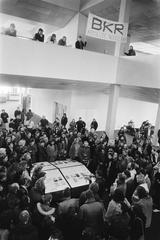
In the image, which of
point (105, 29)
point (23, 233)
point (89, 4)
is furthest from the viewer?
point (89, 4)

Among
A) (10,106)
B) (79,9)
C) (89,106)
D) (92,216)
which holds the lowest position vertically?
(10,106)

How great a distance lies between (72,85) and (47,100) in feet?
19.0

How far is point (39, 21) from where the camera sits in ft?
46.8

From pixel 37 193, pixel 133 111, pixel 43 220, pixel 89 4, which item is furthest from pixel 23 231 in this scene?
pixel 133 111

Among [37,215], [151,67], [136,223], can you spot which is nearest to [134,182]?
[136,223]

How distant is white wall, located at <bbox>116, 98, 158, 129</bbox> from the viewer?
53.0 feet

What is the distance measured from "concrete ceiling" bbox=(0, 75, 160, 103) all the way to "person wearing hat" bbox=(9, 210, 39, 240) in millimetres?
6686

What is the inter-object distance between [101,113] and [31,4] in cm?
736

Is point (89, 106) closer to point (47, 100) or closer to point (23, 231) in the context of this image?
point (47, 100)

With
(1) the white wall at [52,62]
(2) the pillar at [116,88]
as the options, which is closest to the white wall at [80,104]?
(2) the pillar at [116,88]

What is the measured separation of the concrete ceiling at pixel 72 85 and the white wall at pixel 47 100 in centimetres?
219

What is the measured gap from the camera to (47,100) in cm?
1677

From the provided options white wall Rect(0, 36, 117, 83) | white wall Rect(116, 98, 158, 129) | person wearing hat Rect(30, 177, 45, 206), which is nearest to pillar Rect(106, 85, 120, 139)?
white wall Rect(0, 36, 117, 83)

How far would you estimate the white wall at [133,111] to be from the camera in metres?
16.2
